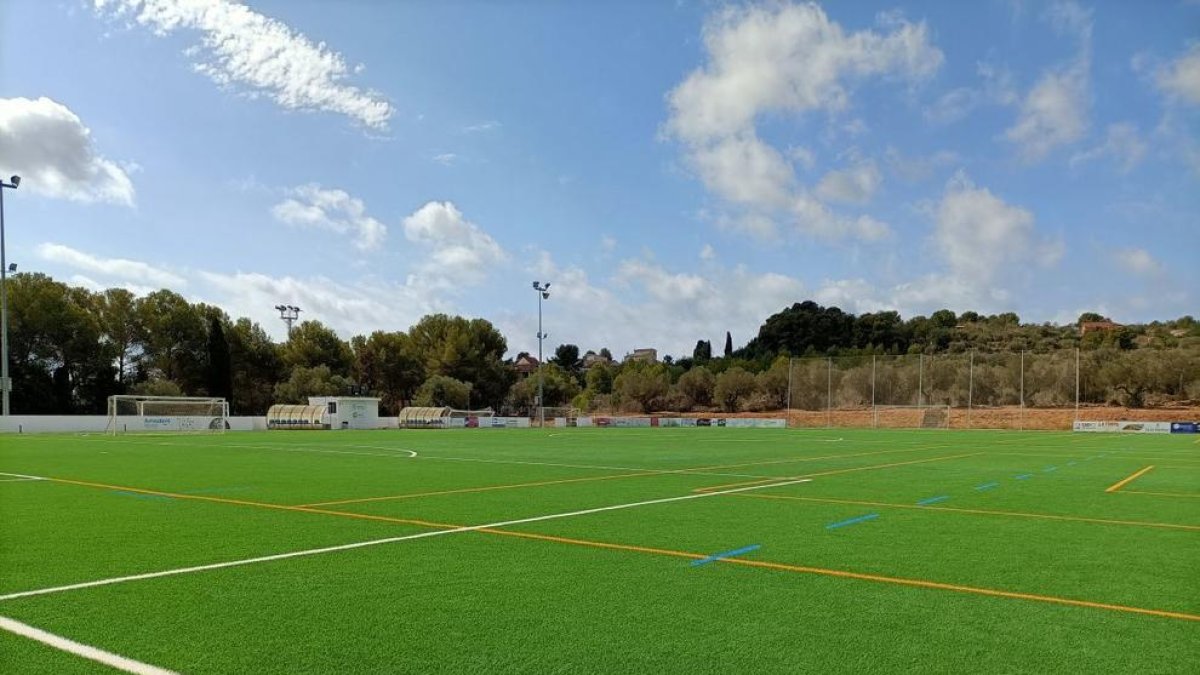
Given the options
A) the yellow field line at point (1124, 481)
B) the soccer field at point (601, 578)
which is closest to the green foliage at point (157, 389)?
the soccer field at point (601, 578)

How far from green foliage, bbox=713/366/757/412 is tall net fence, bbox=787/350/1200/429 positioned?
718 inches

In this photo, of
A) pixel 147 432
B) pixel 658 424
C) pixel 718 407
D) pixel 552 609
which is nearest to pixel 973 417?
pixel 658 424

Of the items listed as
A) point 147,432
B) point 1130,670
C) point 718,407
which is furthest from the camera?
point 718,407

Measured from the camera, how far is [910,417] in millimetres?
68375

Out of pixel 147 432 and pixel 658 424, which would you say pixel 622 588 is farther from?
pixel 658 424

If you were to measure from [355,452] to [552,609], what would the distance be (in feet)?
71.0

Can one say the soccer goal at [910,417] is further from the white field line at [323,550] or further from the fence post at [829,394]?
the white field line at [323,550]

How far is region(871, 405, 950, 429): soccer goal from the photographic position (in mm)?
67312

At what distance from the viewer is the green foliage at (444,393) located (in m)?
90.8

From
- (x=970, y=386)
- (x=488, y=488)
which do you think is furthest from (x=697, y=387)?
(x=488, y=488)

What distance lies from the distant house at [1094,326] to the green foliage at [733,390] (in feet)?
149

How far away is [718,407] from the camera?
9431cm

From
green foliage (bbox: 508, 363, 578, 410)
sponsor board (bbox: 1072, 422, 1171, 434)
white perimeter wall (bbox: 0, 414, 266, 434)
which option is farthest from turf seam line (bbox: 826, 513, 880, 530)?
green foliage (bbox: 508, 363, 578, 410)

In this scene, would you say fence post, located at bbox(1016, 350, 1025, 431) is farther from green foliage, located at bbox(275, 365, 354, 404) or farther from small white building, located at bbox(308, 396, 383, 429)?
green foliage, located at bbox(275, 365, 354, 404)
